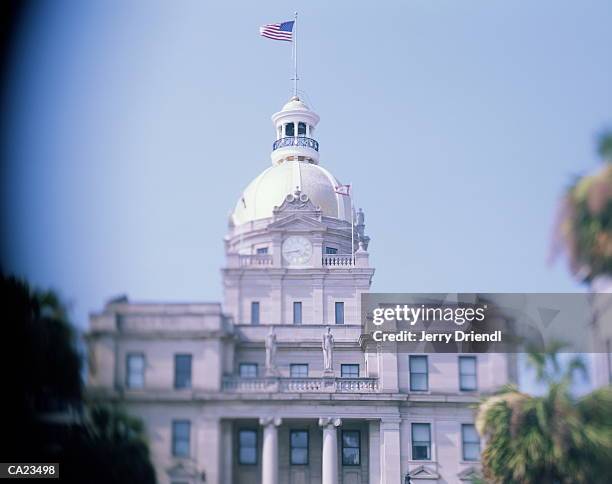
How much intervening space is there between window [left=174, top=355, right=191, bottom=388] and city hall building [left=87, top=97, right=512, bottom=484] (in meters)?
0.03

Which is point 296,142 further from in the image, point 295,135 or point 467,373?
point 467,373

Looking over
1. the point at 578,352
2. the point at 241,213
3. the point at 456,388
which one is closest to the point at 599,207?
the point at 578,352

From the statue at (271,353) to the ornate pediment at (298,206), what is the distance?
38.9 ft

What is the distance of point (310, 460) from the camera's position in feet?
116

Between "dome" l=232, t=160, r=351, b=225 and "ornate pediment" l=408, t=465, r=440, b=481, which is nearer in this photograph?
"ornate pediment" l=408, t=465, r=440, b=481

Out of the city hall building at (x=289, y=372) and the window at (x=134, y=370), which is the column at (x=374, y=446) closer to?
the city hall building at (x=289, y=372)

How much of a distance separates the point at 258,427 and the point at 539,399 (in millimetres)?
9273

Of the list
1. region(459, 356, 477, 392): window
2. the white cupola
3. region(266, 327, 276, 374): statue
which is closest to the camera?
region(459, 356, 477, 392): window

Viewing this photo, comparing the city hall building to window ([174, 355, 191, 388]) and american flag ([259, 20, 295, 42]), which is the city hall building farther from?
american flag ([259, 20, 295, 42])

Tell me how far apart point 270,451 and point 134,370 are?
679cm

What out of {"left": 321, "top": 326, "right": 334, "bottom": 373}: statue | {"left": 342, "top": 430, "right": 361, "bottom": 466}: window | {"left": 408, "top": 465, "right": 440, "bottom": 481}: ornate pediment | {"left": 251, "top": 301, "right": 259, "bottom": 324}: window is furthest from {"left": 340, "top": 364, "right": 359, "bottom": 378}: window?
{"left": 251, "top": 301, "right": 259, "bottom": 324}: window

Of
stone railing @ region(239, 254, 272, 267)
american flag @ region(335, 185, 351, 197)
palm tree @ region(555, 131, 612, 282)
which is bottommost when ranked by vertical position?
palm tree @ region(555, 131, 612, 282)

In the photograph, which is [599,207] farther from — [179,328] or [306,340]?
[306,340]

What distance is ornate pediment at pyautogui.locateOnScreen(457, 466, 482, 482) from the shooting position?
29527 millimetres
